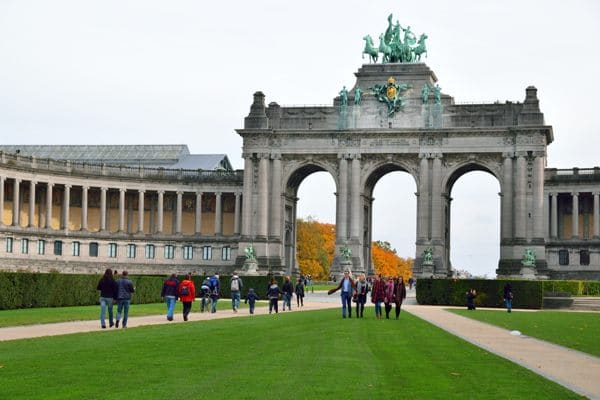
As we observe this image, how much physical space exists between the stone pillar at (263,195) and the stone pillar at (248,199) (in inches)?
48.7

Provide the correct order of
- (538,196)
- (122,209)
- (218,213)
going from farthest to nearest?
(218,213)
(122,209)
(538,196)

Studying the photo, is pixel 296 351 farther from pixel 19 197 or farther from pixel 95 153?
pixel 95 153

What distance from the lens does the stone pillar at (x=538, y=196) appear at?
117 meters

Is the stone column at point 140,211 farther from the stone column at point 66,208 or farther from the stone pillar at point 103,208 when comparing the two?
the stone column at point 66,208

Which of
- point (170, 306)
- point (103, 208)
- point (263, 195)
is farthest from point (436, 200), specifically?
point (170, 306)

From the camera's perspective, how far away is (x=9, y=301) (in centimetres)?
5722

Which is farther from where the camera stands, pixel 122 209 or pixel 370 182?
pixel 122 209

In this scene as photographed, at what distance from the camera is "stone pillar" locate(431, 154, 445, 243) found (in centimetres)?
11938

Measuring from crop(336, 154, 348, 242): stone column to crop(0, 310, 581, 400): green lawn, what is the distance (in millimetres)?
84062

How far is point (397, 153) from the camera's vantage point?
121 metres

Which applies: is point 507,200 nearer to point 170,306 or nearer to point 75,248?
point 75,248

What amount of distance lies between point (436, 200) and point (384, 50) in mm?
19593

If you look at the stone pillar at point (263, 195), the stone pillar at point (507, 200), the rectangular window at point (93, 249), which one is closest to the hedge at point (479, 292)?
the stone pillar at point (507, 200)

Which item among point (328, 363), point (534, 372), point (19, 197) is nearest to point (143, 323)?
point (328, 363)
